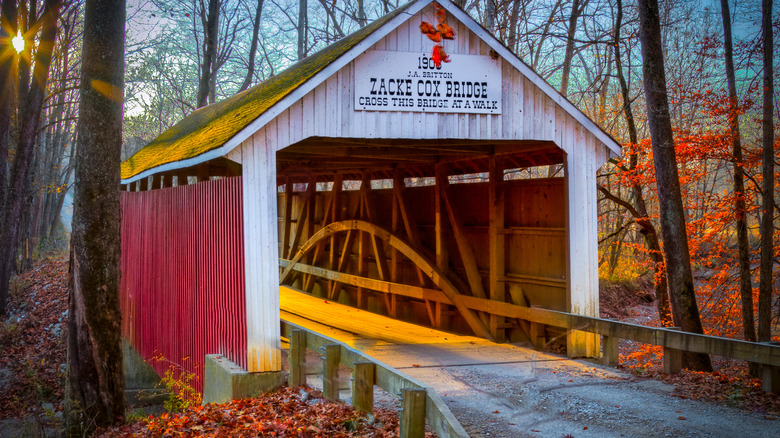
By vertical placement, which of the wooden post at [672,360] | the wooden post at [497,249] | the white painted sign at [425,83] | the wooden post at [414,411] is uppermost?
the white painted sign at [425,83]

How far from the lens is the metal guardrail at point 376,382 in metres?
4.11

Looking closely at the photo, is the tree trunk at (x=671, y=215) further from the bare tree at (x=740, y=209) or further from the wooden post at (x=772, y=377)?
the wooden post at (x=772, y=377)

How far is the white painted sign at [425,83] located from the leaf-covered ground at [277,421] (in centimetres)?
334

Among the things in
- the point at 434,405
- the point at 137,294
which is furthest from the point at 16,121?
the point at 434,405

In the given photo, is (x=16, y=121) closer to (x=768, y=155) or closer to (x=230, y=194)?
(x=230, y=194)

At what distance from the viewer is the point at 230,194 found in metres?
7.88

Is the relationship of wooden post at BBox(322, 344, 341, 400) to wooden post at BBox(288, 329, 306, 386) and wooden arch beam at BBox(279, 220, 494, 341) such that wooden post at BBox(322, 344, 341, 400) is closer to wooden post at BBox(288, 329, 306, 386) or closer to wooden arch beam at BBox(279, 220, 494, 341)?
wooden post at BBox(288, 329, 306, 386)

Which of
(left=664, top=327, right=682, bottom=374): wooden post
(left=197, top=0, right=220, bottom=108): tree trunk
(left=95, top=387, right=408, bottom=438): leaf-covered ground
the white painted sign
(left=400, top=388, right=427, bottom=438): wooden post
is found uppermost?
(left=197, top=0, right=220, bottom=108): tree trunk

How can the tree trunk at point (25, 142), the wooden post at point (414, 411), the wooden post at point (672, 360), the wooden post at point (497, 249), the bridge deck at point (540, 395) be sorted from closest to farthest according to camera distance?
the wooden post at point (414, 411)
the bridge deck at point (540, 395)
the wooden post at point (672, 360)
the wooden post at point (497, 249)
the tree trunk at point (25, 142)

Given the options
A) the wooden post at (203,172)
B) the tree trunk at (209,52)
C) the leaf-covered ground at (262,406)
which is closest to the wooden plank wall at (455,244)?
the leaf-covered ground at (262,406)

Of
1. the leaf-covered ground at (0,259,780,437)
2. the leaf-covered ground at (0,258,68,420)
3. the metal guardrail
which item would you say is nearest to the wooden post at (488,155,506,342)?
the leaf-covered ground at (0,259,780,437)

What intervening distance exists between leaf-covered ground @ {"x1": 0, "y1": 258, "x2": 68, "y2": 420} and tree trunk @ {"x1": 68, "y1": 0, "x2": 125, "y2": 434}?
5.31 feet

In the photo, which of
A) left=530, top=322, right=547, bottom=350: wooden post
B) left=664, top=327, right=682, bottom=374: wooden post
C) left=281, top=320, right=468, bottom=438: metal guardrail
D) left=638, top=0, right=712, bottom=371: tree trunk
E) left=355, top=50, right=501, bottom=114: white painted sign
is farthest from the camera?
left=638, top=0, right=712, bottom=371: tree trunk

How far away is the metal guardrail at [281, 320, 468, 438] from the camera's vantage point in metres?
4.11
